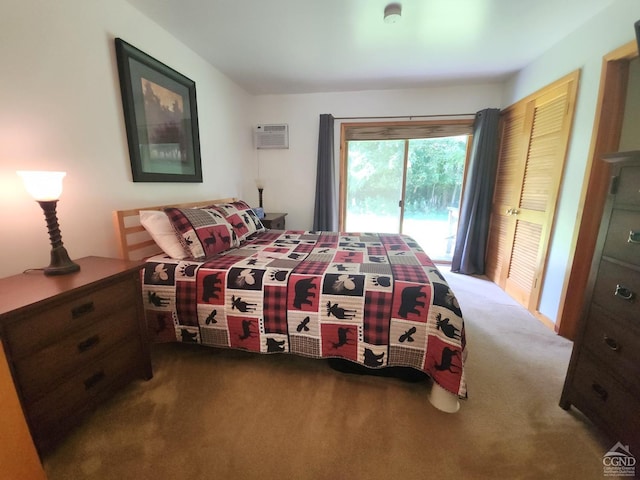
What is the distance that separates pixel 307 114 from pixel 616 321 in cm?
360

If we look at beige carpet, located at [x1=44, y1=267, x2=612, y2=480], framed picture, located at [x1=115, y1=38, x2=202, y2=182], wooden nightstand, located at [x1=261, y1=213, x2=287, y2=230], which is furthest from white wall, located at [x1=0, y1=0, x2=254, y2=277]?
wooden nightstand, located at [x1=261, y1=213, x2=287, y2=230]

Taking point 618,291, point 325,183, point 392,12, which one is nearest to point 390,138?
point 325,183

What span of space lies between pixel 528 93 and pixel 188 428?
397 cm

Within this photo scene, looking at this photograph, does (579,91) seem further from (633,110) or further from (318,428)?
(318,428)

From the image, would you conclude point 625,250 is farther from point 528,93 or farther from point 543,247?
point 528,93

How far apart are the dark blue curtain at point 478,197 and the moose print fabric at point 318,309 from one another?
2009mm

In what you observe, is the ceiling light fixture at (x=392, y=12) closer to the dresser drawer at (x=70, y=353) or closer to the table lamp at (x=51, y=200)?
the table lamp at (x=51, y=200)

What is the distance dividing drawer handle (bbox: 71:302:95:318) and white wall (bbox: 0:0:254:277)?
543mm

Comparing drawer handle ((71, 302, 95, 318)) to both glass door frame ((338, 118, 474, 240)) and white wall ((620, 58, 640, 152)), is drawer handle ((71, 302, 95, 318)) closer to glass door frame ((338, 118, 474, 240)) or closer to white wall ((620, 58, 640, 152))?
glass door frame ((338, 118, 474, 240))

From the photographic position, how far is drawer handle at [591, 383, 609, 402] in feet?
3.86

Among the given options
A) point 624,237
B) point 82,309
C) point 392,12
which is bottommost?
point 82,309

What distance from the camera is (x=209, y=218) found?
2055 mm

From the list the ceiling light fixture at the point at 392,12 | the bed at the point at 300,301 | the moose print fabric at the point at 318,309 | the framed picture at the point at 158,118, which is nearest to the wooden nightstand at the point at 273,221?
the framed picture at the point at 158,118

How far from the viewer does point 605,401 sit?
3.86 feet
